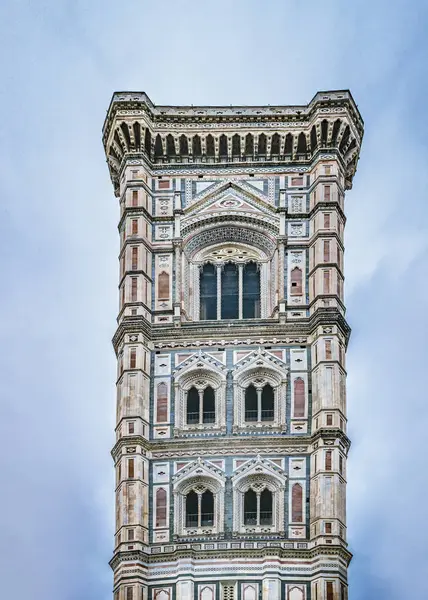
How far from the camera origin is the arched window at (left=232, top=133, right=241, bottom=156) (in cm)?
5809

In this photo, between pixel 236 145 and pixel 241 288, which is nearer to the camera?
pixel 241 288

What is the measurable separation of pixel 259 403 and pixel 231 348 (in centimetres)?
167

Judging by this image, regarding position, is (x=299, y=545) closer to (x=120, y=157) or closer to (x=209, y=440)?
(x=209, y=440)

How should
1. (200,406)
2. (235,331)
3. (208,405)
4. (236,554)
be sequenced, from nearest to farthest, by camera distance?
(236,554) < (200,406) < (208,405) < (235,331)

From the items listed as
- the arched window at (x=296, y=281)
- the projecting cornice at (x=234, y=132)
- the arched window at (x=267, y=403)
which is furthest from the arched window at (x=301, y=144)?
the arched window at (x=267, y=403)

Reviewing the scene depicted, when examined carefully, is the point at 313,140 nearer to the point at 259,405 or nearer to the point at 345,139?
the point at 345,139

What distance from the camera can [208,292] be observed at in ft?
184

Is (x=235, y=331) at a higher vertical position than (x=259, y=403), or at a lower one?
higher

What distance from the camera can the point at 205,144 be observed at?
58031mm

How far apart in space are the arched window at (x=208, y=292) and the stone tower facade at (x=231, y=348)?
0.16 feet

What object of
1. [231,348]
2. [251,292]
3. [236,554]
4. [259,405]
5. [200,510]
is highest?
[251,292]

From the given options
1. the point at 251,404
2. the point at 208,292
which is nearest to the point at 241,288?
the point at 208,292

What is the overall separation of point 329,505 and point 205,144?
11.4m

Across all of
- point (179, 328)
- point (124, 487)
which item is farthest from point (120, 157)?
point (124, 487)
